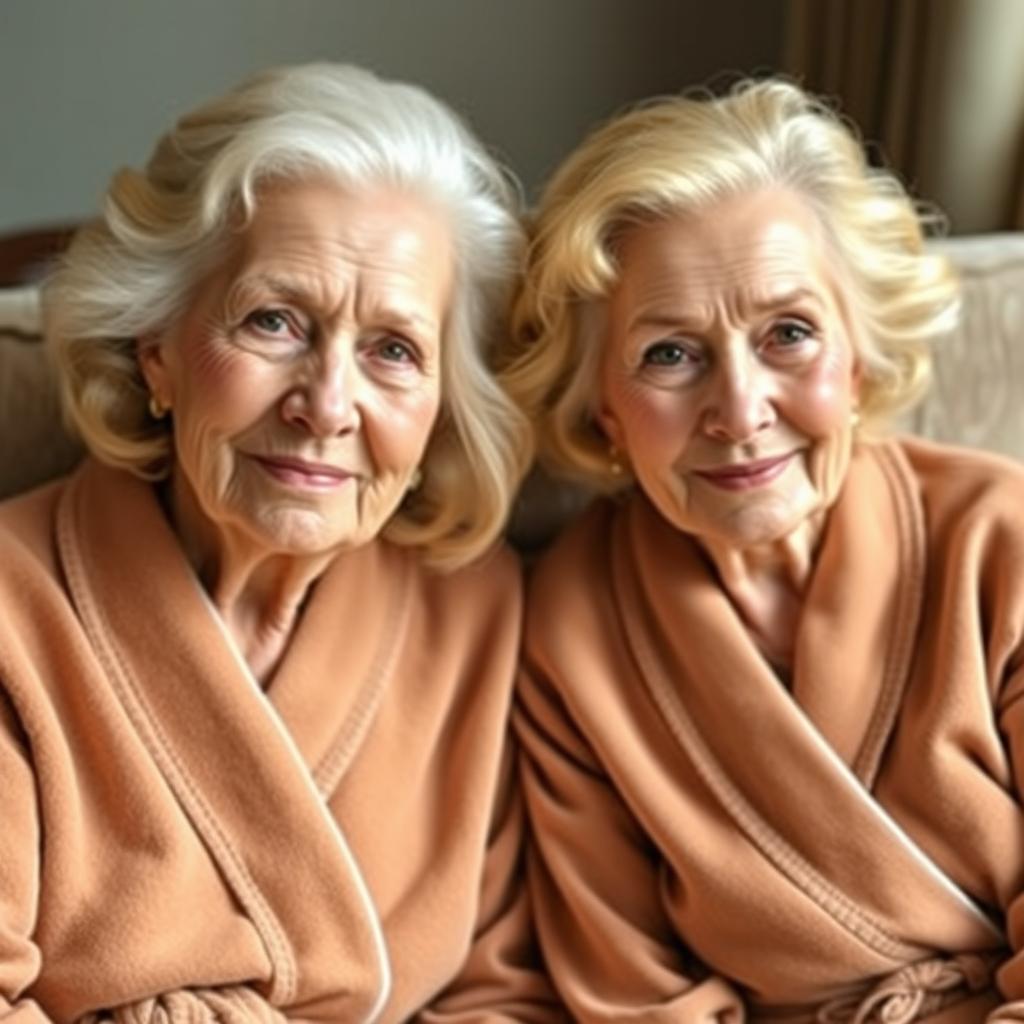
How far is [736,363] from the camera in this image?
175cm

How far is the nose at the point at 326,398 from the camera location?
66.6 inches

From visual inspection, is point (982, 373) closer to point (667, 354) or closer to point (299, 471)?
point (667, 354)

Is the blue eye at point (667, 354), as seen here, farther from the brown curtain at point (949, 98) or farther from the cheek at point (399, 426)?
the brown curtain at point (949, 98)

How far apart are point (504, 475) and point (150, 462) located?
33cm

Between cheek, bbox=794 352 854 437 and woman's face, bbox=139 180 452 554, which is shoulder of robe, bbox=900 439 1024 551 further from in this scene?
woman's face, bbox=139 180 452 554

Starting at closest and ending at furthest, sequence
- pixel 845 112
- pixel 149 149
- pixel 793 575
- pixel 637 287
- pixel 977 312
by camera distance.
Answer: pixel 637 287 → pixel 793 575 → pixel 977 312 → pixel 845 112 → pixel 149 149

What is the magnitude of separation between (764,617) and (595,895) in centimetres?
31

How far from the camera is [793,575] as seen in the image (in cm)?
189

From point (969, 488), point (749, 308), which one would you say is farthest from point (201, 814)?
point (969, 488)

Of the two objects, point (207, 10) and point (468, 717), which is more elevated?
point (207, 10)

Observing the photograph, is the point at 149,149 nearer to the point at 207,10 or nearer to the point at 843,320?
the point at 207,10

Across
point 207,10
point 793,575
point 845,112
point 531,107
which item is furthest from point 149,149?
point 793,575

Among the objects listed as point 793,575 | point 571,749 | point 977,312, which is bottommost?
point 571,749

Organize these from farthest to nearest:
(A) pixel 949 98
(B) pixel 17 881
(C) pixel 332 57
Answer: (C) pixel 332 57 < (A) pixel 949 98 < (B) pixel 17 881
